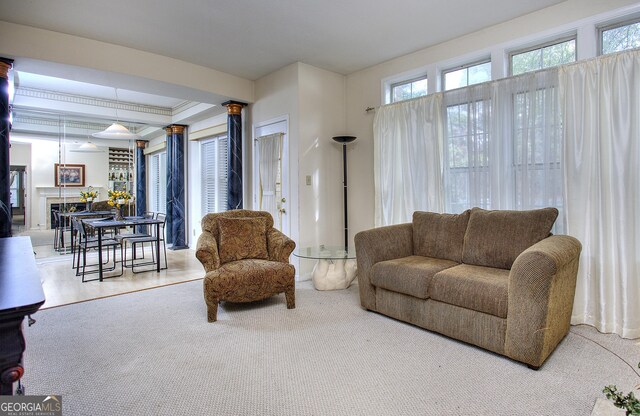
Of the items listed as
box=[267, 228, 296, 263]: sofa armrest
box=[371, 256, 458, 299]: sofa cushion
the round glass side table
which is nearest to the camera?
box=[371, 256, 458, 299]: sofa cushion

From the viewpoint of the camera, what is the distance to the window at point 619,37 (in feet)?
8.84

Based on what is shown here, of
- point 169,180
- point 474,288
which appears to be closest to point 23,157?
point 169,180

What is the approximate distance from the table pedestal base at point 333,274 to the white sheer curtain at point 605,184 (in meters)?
2.13

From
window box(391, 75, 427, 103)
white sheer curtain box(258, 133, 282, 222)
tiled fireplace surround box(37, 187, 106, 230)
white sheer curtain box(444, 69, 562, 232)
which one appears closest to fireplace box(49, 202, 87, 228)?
tiled fireplace surround box(37, 187, 106, 230)

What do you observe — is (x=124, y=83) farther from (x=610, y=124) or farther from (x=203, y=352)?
(x=610, y=124)

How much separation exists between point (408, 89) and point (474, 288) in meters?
2.72

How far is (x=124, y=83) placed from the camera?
4.25 metres

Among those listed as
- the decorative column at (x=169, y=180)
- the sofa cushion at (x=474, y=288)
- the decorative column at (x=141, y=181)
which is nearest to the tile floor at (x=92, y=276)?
the decorative column at (x=169, y=180)

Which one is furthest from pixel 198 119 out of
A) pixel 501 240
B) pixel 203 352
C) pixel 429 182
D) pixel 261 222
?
pixel 501 240

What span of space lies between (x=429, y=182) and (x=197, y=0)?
281 centimetres

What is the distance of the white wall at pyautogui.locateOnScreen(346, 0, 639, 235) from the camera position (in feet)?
9.33

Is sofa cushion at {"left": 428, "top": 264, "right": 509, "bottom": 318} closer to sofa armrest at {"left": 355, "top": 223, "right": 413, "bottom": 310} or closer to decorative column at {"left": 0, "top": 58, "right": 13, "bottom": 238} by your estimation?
sofa armrest at {"left": 355, "top": 223, "right": 413, "bottom": 310}

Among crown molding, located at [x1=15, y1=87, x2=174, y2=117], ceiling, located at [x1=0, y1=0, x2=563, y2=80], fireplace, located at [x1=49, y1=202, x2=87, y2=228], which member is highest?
crown molding, located at [x1=15, y1=87, x2=174, y2=117]

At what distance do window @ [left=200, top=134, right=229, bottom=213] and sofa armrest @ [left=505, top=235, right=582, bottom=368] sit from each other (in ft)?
16.1
